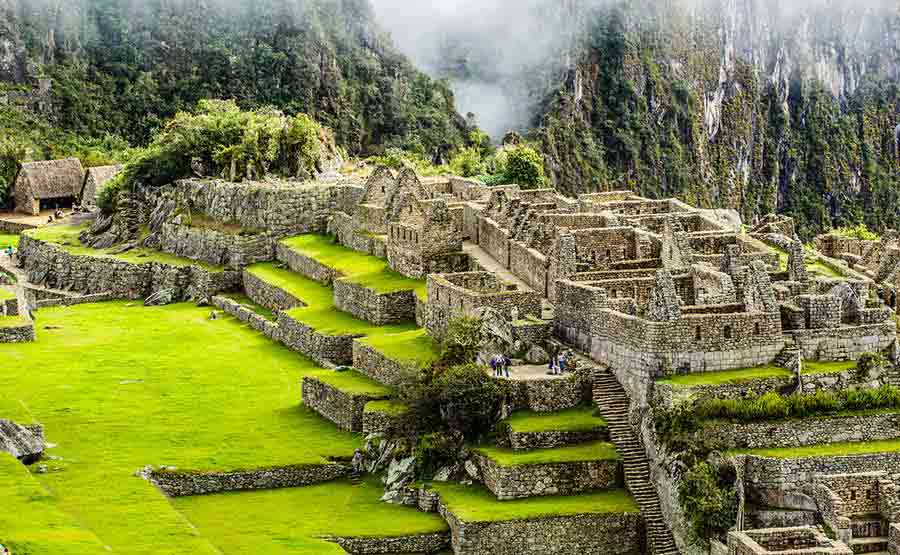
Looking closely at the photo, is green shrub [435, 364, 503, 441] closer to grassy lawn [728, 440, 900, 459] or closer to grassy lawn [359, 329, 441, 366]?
grassy lawn [359, 329, 441, 366]

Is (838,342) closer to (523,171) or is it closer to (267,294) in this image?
(267,294)

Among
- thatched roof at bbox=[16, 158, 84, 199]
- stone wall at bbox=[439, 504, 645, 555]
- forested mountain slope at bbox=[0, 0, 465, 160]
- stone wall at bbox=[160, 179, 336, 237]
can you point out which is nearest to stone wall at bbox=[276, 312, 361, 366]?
stone wall at bbox=[160, 179, 336, 237]

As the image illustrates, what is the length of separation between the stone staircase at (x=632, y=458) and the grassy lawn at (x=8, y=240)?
44.4 meters

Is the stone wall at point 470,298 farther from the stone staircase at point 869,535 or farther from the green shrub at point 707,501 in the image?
the stone staircase at point 869,535

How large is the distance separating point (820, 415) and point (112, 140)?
75653mm

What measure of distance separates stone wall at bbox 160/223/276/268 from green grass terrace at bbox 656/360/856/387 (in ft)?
103

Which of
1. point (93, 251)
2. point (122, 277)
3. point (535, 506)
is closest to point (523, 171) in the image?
point (93, 251)

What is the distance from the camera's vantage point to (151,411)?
54.5 meters

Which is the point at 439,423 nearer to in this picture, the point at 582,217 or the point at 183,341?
the point at 582,217

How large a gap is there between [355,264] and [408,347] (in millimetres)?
12690

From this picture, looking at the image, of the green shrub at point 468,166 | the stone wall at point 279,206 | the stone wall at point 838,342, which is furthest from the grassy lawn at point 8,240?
the stone wall at point 838,342

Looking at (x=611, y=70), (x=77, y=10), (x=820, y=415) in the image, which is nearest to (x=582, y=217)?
(x=820, y=415)

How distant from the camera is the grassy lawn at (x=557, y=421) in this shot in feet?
154

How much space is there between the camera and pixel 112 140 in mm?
114812
